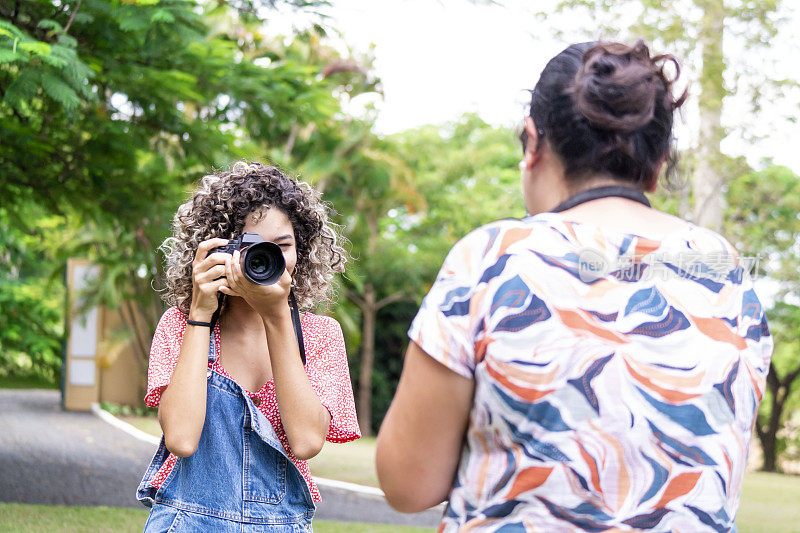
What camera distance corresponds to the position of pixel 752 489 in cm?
1245

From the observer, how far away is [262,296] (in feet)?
6.45

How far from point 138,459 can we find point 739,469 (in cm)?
1069

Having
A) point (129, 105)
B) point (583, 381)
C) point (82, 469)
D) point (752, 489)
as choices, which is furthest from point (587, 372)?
point (752, 489)

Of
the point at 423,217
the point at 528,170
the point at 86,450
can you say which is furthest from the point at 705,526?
the point at 423,217

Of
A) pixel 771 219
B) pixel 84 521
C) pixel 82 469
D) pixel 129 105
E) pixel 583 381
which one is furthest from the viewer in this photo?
pixel 771 219

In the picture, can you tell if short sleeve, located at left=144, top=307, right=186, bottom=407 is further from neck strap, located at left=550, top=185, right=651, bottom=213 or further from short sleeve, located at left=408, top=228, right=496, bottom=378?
neck strap, located at left=550, top=185, right=651, bottom=213

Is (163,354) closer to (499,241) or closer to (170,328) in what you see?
(170,328)

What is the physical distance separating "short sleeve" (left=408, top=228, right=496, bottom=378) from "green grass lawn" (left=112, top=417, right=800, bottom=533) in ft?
20.5

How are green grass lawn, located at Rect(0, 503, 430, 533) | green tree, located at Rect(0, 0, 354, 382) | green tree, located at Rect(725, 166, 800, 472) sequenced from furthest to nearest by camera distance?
green tree, located at Rect(725, 166, 800, 472) → green grass lawn, located at Rect(0, 503, 430, 533) → green tree, located at Rect(0, 0, 354, 382)

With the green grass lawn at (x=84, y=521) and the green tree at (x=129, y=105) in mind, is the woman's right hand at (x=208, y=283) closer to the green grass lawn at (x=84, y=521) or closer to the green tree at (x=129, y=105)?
→ the green tree at (x=129, y=105)

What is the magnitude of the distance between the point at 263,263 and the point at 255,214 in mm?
249

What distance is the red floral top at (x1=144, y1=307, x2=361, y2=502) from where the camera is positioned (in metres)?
2.05

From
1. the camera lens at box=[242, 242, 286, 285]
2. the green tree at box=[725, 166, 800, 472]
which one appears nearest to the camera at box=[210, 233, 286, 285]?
the camera lens at box=[242, 242, 286, 285]

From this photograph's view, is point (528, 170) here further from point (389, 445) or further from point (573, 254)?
point (389, 445)
